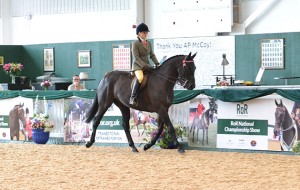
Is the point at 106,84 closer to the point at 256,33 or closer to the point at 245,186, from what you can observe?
the point at 245,186

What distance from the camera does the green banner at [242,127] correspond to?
10633 mm

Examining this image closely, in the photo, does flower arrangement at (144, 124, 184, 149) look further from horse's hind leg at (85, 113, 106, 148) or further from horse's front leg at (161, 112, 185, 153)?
horse's hind leg at (85, 113, 106, 148)

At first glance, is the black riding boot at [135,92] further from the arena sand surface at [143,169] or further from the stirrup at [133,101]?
the arena sand surface at [143,169]

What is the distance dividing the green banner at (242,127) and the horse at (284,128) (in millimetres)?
233

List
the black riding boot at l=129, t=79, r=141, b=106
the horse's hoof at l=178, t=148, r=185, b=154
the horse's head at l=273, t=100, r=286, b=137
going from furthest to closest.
Answer: the black riding boot at l=129, t=79, r=141, b=106 < the horse's hoof at l=178, t=148, r=185, b=154 < the horse's head at l=273, t=100, r=286, b=137

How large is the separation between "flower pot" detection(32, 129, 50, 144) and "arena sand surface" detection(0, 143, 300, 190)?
131 centimetres

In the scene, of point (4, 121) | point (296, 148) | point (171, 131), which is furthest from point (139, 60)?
point (4, 121)

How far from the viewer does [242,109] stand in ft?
35.7

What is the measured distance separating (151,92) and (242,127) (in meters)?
1.80

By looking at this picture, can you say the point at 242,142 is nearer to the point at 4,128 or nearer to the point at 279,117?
the point at 279,117

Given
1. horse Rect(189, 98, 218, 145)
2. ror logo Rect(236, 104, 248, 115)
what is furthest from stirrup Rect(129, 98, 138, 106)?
ror logo Rect(236, 104, 248, 115)

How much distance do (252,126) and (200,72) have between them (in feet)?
33.6

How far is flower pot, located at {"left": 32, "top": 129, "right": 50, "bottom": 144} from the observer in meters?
12.9

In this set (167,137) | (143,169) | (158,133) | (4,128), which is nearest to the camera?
(143,169)
